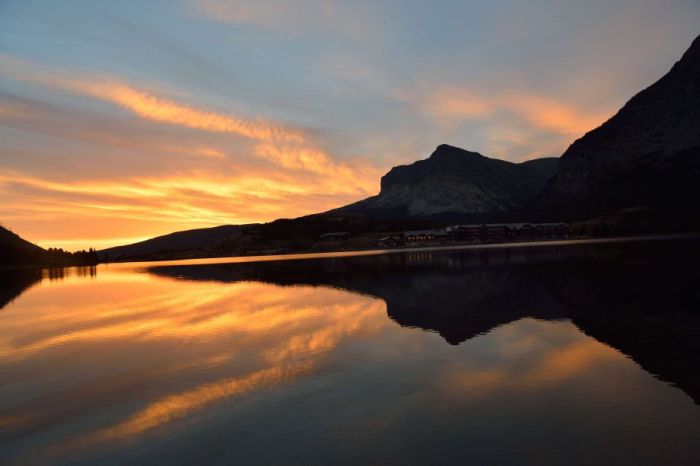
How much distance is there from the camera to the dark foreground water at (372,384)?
14.8 meters

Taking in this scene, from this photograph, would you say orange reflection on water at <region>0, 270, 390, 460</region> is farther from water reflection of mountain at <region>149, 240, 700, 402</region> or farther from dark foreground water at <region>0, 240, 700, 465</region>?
water reflection of mountain at <region>149, 240, 700, 402</region>

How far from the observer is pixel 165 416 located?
18.5 metres

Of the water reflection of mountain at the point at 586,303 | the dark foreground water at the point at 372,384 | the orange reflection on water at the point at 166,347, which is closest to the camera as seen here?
the dark foreground water at the point at 372,384

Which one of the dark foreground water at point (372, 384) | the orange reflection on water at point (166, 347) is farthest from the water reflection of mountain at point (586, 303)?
the orange reflection on water at point (166, 347)

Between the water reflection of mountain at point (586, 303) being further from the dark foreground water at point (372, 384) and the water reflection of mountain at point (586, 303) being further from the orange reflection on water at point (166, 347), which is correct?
the orange reflection on water at point (166, 347)

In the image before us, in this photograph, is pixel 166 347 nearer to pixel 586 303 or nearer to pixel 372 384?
pixel 372 384

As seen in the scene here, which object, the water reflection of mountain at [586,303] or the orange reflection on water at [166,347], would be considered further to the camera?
the water reflection of mountain at [586,303]

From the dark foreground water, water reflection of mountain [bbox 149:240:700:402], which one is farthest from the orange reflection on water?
water reflection of mountain [bbox 149:240:700:402]

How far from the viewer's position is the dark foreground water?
1478 centimetres

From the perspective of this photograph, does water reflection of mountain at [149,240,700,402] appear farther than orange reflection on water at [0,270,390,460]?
Yes

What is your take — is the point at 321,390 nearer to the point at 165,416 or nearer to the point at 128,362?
the point at 165,416

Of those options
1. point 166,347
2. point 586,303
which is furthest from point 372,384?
point 586,303

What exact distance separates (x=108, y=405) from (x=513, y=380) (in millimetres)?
18699

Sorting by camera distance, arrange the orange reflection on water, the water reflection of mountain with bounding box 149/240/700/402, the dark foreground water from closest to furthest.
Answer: the dark foreground water → the orange reflection on water → the water reflection of mountain with bounding box 149/240/700/402
